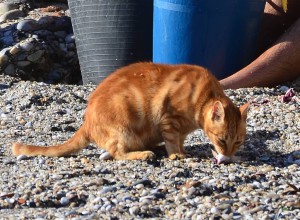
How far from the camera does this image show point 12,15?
1070 centimetres

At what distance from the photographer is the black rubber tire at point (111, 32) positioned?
352 inches

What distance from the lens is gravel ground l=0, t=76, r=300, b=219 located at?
189 inches

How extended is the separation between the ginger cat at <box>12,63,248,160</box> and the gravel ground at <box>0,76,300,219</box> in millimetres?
126

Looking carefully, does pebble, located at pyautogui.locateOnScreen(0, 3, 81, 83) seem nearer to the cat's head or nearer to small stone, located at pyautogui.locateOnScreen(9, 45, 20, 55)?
small stone, located at pyautogui.locateOnScreen(9, 45, 20, 55)

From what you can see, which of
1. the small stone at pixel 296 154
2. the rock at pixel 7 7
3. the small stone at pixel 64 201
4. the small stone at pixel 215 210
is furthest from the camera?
the rock at pixel 7 7

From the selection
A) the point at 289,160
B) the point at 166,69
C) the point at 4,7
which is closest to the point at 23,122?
the point at 166,69

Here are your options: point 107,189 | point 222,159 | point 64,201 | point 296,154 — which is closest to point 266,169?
point 222,159

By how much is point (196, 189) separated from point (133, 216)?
0.58m

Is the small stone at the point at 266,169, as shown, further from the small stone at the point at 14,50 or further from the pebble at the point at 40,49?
the small stone at the point at 14,50

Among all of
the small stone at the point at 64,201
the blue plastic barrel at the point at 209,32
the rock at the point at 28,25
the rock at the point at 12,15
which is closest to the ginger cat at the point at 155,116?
the small stone at the point at 64,201

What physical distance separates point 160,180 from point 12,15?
5953 mm

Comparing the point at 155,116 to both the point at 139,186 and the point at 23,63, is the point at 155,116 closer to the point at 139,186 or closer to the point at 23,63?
the point at 139,186

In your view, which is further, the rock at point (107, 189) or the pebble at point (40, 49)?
the pebble at point (40, 49)

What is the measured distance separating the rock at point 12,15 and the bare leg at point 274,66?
12.3 ft
